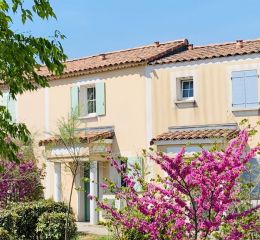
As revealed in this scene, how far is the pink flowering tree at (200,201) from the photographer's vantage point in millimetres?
8758

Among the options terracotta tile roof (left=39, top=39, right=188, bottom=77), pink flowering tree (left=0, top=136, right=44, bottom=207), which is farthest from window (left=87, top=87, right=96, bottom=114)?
pink flowering tree (left=0, top=136, right=44, bottom=207)

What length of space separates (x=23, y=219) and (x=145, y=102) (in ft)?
24.1

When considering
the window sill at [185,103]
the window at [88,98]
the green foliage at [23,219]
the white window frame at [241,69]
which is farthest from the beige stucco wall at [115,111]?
the green foliage at [23,219]

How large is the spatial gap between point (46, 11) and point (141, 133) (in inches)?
577

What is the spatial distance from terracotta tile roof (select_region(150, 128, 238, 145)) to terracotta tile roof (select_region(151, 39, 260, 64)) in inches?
104

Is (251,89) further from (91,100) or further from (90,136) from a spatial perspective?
(91,100)

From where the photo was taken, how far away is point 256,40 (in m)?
21.8

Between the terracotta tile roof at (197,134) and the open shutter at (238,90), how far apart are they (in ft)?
3.10

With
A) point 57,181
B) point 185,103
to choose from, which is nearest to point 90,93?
point 57,181

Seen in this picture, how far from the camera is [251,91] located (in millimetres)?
20156

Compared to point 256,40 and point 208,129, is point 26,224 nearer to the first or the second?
point 208,129

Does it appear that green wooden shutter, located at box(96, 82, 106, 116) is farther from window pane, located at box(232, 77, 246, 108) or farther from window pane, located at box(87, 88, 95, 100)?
window pane, located at box(232, 77, 246, 108)

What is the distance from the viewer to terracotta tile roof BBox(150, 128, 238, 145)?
63.0 ft

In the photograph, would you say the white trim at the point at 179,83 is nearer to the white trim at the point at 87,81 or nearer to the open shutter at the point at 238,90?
the open shutter at the point at 238,90
